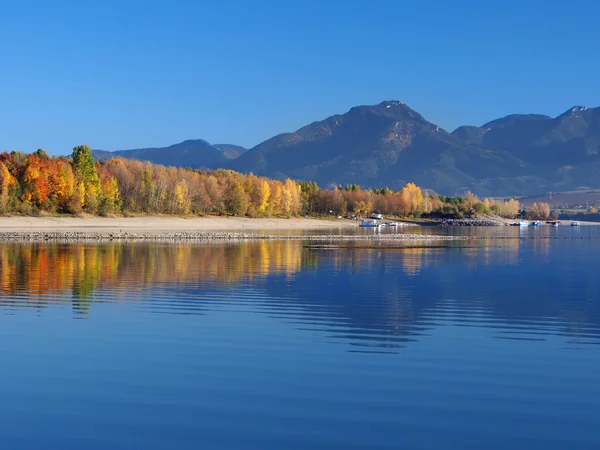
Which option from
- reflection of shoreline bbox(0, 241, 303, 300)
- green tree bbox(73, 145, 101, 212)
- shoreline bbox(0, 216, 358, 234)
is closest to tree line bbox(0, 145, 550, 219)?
green tree bbox(73, 145, 101, 212)

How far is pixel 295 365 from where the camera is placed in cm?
1933

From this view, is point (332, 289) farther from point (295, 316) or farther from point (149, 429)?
point (149, 429)

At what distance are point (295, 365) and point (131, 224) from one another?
104 m

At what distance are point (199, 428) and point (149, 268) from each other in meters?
35.0

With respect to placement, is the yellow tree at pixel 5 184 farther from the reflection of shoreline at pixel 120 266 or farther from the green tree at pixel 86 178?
the reflection of shoreline at pixel 120 266

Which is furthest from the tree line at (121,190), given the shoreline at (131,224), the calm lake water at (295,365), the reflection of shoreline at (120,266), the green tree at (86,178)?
the calm lake water at (295,365)

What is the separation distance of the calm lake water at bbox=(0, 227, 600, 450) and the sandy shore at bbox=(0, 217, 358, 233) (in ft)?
215

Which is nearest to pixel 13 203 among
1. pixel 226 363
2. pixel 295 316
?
pixel 295 316

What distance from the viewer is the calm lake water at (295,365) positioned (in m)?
13.9

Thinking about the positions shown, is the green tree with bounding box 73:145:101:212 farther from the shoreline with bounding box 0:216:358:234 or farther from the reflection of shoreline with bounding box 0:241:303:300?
the reflection of shoreline with bounding box 0:241:303:300

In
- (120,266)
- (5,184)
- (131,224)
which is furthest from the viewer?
(131,224)

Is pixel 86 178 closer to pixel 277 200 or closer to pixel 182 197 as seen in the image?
pixel 182 197

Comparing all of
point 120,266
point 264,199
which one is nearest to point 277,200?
point 264,199

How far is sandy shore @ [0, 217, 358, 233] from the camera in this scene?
4055 inches
